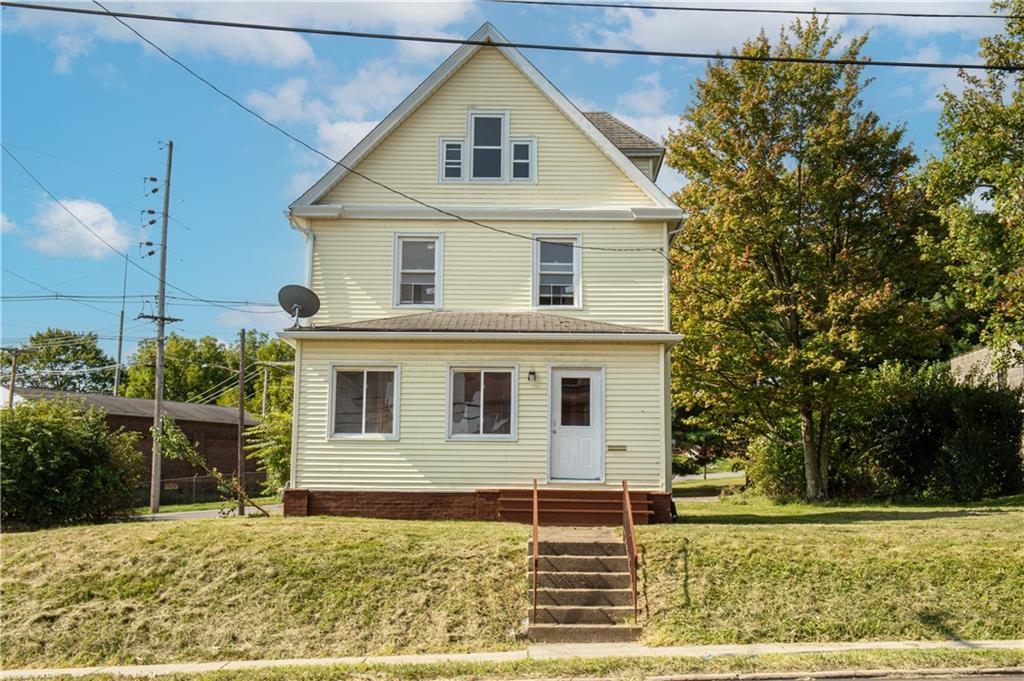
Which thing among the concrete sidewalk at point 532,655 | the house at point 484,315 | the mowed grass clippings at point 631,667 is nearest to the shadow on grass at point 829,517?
the house at point 484,315

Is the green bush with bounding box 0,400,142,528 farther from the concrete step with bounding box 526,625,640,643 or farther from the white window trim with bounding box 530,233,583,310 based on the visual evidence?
the concrete step with bounding box 526,625,640,643

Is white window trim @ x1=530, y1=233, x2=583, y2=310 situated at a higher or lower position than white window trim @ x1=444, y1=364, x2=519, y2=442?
higher

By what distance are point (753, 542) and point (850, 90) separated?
1705 centimetres

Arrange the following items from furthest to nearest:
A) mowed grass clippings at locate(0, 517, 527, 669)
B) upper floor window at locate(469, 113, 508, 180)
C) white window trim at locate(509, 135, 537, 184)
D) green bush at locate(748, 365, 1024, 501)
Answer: green bush at locate(748, 365, 1024, 501)
upper floor window at locate(469, 113, 508, 180)
white window trim at locate(509, 135, 537, 184)
mowed grass clippings at locate(0, 517, 527, 669)

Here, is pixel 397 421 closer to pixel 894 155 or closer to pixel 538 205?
pixel 538 205

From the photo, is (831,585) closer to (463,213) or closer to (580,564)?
(580,564)

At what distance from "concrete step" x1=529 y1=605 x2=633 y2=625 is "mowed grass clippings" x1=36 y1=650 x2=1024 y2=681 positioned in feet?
5.00

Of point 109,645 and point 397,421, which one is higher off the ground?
point 397,421

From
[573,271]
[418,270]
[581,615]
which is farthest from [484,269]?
[581,615]

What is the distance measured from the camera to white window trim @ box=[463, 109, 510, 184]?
64.1 feet

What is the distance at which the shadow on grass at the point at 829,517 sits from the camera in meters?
18.0

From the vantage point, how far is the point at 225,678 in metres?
10.0

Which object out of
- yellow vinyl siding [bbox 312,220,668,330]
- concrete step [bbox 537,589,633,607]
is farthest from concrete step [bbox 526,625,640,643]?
yellow vinyl siding [bbox 312,220,668,330]

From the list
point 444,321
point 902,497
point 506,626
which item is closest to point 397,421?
point 444,321
